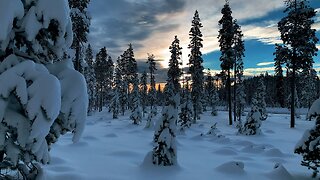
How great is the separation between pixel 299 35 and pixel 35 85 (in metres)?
31.3

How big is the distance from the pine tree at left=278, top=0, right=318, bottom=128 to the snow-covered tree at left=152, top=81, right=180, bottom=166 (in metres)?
21.0

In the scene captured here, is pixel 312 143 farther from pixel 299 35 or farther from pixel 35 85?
pixel 299 35

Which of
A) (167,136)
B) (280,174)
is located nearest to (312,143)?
(280,174)

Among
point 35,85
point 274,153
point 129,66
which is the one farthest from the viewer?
point 129,66

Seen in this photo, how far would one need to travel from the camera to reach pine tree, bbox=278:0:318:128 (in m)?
30.6

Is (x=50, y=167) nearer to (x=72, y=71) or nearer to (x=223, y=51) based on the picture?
(x=72, y=71)

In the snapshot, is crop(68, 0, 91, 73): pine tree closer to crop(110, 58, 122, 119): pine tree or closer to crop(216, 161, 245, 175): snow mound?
crop(216, 161, 245, 175): snow mound

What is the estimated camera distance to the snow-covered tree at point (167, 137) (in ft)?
41.3

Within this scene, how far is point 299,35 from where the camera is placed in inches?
1209

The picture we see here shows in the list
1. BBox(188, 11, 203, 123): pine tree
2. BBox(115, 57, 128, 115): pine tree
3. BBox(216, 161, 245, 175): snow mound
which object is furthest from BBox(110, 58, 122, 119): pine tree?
BBox(216, 161, 245, 175): snow mound

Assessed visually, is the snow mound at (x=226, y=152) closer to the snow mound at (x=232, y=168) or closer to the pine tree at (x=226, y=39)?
the snow mound at (x=232, y=168)

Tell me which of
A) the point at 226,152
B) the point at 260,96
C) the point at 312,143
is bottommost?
the point at 226,152

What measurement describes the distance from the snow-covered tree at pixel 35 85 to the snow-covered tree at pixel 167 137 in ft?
26.9

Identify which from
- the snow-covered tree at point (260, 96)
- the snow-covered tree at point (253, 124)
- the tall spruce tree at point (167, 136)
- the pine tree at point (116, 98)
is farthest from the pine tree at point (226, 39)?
the tall spruce tree at point (167, 136)
